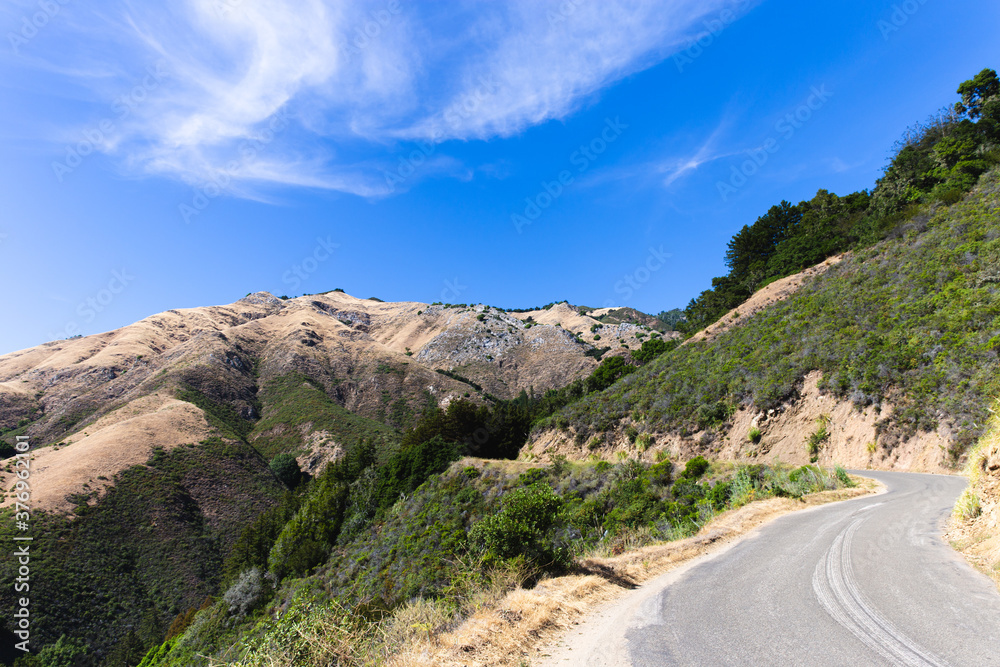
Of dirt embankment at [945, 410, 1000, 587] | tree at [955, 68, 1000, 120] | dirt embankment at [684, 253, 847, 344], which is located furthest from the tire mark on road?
tree at [955, 68, 1000, 120]

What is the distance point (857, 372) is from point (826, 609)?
76.3ft

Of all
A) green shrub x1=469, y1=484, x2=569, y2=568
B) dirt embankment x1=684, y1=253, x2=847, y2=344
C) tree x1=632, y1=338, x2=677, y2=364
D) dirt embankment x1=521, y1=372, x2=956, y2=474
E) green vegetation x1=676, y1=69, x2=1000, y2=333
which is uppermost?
green vegetation x1=676, y1=69, x2=1000, y2=333

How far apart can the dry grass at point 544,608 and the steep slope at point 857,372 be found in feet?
44.9

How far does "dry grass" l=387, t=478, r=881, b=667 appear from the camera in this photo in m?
5.11

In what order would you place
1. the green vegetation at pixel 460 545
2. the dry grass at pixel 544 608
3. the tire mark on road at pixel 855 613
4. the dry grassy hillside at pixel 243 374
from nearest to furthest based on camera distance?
the tire mark on road at pixel 855 613 < the dry grass at pixel 544 608 < the green vegetation at pixel 460 545 < the dry grassy hillside at pixel 243 374

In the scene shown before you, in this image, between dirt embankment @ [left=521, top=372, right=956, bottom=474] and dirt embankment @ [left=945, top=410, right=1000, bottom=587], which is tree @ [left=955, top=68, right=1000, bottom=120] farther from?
dirt embankment @ [left=945, top=410, right=1000, bottom=587]

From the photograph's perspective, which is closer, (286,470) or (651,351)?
(651,351)

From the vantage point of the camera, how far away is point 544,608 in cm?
619

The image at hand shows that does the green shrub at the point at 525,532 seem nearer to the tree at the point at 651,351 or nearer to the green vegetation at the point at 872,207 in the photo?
the green vegetation at the point at 872,207

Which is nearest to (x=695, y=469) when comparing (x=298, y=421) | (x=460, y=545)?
(x=460, y=545)

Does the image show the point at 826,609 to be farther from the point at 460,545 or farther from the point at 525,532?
the point at 460,545

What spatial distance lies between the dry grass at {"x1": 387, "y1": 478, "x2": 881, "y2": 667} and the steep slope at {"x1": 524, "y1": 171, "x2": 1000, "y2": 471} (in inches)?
539

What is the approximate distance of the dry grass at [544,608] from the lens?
16.8 feet
